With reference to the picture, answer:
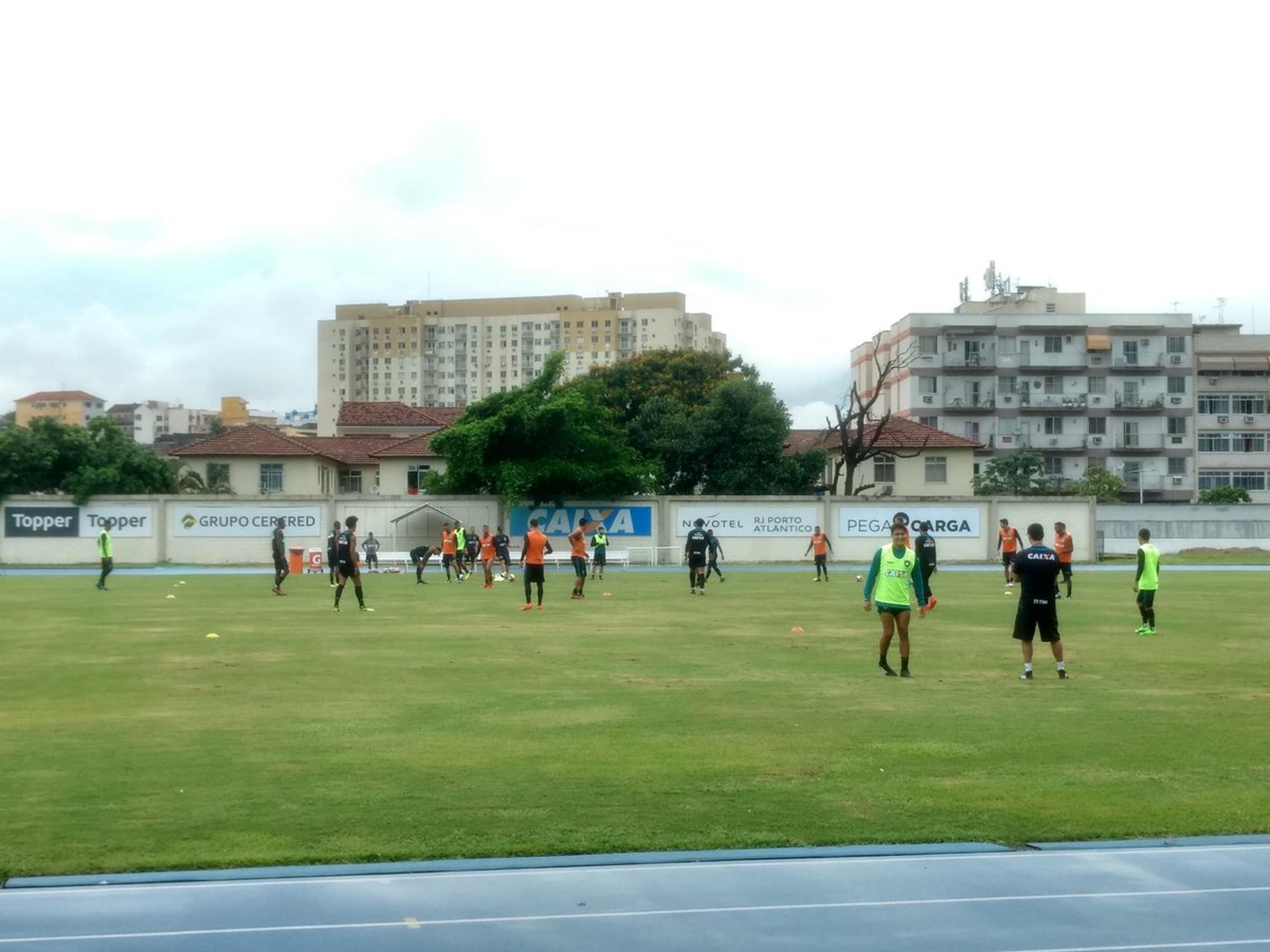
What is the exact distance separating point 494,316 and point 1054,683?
154003 mm

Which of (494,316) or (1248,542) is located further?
(494,316)

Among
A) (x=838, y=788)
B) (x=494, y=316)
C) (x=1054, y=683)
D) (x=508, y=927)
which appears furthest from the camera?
(x=494, y=316)

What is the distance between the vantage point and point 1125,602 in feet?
93.9

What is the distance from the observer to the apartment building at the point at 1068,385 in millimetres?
87000

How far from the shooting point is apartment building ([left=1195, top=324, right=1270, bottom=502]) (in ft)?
290

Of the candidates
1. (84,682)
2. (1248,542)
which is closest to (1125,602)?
(84,682)

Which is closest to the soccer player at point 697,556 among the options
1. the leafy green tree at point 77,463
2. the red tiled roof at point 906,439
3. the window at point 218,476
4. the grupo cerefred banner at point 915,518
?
the grupo cerefred banner at point 915,518

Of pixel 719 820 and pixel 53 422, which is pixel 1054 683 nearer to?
pixel 719 820

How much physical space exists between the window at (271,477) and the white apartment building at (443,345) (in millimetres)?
94544

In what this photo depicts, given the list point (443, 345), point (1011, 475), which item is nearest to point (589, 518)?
point (1011, 475)

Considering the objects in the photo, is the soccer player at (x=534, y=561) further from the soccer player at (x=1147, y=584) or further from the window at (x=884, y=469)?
the window at (x=884, y=469)

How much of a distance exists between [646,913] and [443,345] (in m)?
162

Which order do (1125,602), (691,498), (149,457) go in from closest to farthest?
1. (1125,602)
2. (691,498)
3. (149,457)

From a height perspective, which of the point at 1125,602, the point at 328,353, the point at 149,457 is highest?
the point at 328,353
